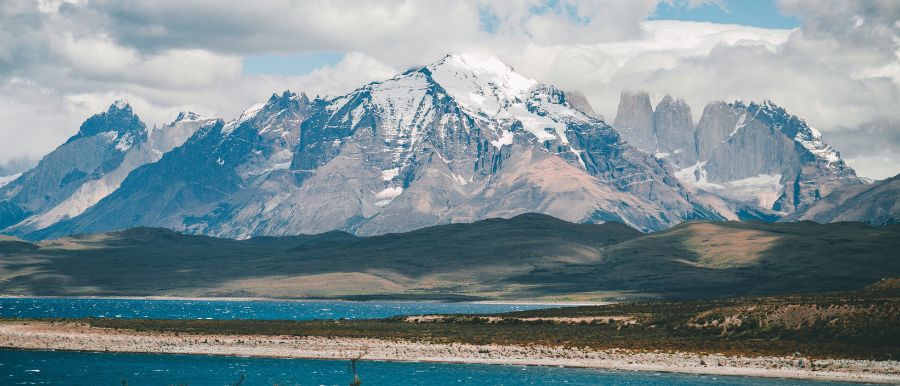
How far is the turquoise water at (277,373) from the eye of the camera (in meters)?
115

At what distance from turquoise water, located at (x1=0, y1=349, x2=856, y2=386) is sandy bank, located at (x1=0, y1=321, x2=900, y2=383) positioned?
2980 mm

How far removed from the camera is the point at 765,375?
118 meters

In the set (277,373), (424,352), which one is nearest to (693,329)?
(424,352)

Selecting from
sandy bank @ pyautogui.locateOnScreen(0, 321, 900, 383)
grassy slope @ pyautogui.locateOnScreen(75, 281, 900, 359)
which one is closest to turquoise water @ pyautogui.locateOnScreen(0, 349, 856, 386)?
sandy bank @ pyautogui.locateOnScreen(0, 321, 900, 383)

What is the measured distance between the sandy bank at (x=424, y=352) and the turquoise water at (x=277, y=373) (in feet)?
9.78

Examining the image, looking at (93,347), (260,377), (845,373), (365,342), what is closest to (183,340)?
(93,347)

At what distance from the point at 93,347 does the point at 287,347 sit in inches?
A: 916

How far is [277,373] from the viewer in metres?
122

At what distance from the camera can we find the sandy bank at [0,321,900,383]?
388 ft

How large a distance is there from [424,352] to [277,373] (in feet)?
67.3

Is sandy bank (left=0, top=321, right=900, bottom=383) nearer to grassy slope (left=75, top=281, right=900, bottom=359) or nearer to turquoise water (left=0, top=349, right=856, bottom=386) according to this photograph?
turquoise water (left=0, top=349, right=856, bottom=386)

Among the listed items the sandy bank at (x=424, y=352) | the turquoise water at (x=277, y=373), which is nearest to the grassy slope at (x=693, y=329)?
the sandy bank at (x=424, y=352)

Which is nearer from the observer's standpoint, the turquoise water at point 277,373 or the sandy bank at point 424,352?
the turquoise water at point 277,373

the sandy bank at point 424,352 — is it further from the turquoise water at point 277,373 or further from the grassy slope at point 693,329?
Answer: the grassy slope at point 693,329
